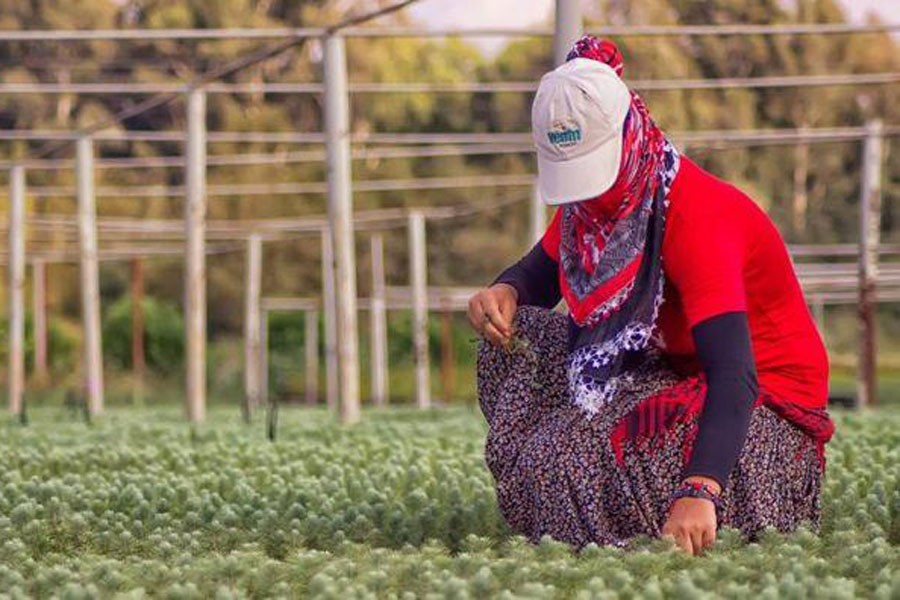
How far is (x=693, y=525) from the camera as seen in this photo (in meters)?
4.32

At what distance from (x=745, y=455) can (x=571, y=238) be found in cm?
74

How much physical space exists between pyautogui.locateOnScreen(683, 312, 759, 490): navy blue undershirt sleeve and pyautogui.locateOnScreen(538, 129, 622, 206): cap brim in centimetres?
42

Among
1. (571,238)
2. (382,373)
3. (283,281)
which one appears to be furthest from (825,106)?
(571,238)

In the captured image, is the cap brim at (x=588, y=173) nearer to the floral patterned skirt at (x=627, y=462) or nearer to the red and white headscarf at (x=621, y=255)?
the red and white headscarf at (x=621, y=255)

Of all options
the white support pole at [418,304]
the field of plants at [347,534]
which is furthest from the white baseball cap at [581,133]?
the white support pole at [418,304]

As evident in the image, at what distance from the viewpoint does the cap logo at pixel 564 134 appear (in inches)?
176

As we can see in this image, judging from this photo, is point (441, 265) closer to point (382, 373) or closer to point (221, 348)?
point (221, 348)

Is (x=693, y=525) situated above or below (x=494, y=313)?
below

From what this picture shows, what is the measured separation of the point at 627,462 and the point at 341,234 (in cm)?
695

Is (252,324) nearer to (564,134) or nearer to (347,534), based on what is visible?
(347,534)

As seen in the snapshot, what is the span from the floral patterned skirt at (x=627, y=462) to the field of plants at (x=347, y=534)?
6.6 inches

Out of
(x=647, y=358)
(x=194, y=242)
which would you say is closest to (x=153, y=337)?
(x=194, y=242)

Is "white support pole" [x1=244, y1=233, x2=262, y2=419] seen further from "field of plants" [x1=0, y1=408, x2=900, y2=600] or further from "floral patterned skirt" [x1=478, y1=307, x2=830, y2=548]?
"floral patterned skirt" [x1=478, y1=307, x2=830, y2=548]

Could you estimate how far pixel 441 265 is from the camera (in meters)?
34.5
